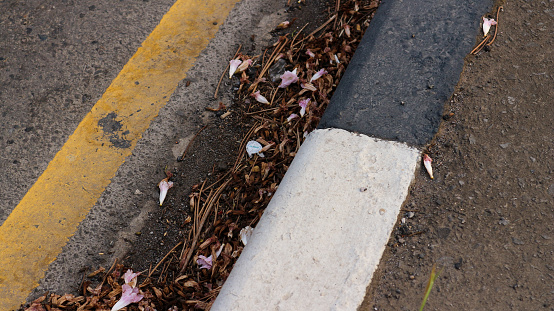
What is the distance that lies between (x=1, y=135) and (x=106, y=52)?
0.78m

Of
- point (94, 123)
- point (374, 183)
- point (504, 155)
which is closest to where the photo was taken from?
point (374, 183)

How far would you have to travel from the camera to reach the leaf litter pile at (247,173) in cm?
190

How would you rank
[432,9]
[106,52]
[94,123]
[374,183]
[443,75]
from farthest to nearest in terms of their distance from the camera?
[106,52] < [94,123] < [432,9] < [443,75] < [374,183]

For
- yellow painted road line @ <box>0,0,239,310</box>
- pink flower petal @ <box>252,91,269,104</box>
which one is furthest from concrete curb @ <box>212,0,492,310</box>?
yellow painted road line @ <box>0,0,239,310</box>

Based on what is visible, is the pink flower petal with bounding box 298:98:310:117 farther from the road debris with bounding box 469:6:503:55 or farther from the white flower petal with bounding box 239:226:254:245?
the road debris with bounding box 469:6:503:55

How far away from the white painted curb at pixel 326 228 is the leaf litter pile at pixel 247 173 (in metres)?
0.30

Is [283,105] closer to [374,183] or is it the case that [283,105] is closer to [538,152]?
[374,183]

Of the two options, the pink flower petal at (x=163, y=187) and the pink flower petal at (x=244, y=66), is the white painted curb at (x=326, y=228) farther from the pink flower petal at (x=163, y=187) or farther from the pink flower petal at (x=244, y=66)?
the pink flower petal at (x=244, y=66)

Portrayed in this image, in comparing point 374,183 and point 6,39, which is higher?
point 6,39

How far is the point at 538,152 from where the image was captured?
1.85 meters

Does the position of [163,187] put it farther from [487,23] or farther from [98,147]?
[487,23]

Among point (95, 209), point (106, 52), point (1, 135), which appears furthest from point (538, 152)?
point (1, 135)

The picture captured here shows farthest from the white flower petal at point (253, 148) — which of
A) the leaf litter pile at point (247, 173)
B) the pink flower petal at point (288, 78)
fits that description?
the pink flower petal at point (288, 78)

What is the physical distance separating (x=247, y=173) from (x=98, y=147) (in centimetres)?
85
